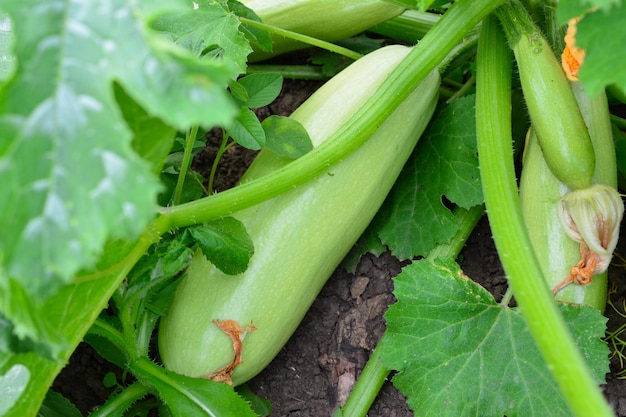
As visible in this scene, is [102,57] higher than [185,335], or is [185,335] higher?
[102,57]

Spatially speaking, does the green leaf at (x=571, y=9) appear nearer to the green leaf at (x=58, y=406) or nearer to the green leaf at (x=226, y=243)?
the green leaf at (x=226, y=243)

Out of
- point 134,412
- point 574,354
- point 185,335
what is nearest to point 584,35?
point 574,354

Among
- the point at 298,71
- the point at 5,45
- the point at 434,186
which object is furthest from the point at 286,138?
the point at 5,45

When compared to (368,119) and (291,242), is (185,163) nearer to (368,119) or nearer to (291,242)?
(291,242)

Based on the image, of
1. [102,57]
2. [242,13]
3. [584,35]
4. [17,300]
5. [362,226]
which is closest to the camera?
[102,57]

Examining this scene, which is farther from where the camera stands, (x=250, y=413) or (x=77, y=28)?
(x=250, y=413)

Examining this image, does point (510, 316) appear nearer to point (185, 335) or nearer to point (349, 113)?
point (349, 113)
